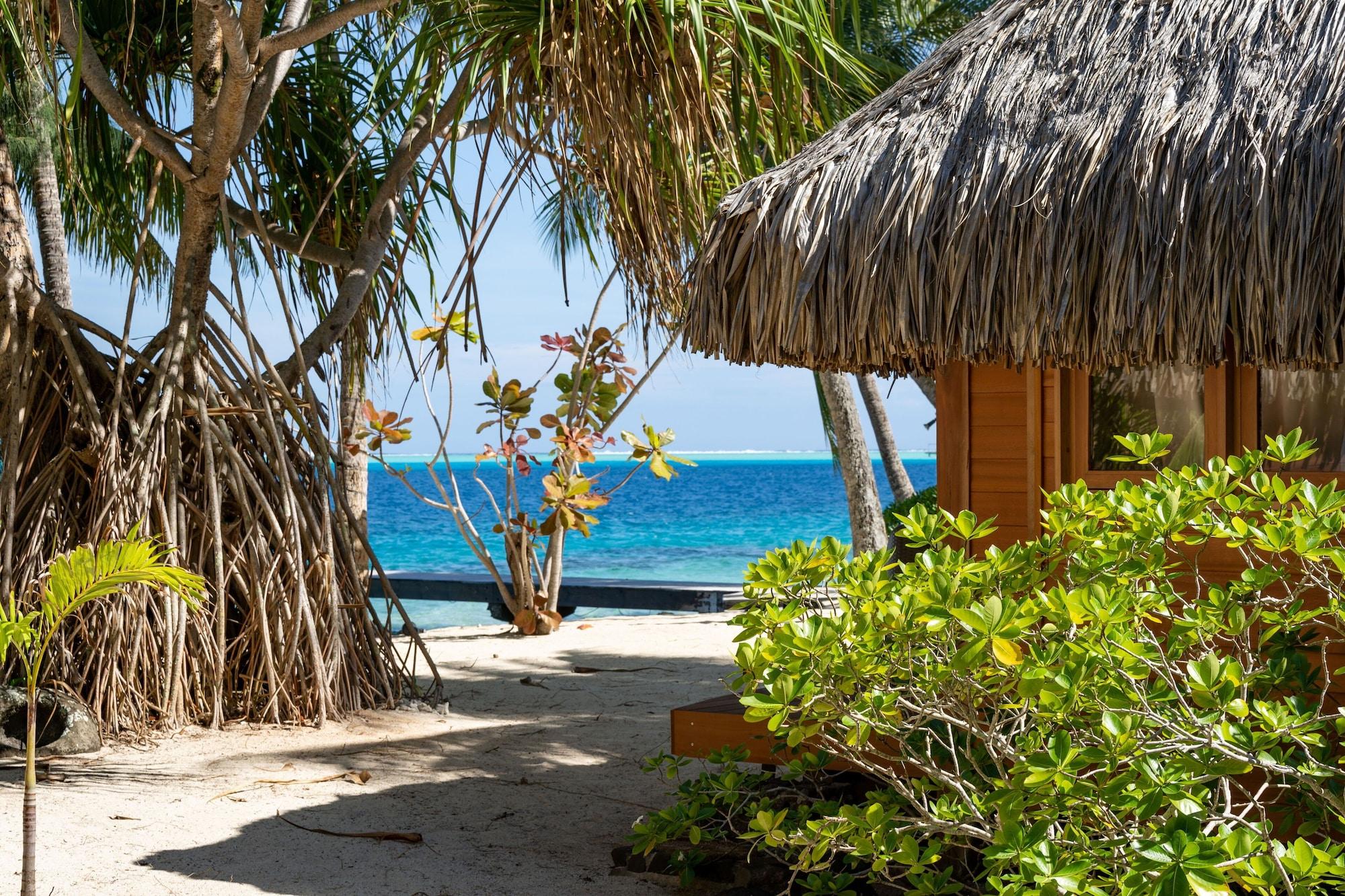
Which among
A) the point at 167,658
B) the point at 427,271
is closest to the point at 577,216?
the point at 427,271

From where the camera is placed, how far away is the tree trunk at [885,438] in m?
9.50

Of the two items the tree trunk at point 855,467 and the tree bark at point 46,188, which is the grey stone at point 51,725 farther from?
the tree trunk at point 855,467

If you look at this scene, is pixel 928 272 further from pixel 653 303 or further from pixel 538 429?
pixel 538 429

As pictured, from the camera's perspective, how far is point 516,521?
684cm

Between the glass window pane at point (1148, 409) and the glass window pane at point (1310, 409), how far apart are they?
0.15 metres

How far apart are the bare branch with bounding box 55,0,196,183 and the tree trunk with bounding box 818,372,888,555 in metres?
5.14

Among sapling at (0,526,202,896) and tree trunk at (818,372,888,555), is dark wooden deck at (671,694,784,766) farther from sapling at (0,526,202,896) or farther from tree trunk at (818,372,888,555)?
tree trunk at (818,372,888,555)


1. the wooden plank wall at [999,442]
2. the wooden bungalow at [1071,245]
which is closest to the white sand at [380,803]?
the wooden bungalow at [1071,245]

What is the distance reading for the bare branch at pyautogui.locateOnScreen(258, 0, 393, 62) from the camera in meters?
3.58

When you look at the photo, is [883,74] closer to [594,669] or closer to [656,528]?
[594,669]

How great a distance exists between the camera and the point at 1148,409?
319cm

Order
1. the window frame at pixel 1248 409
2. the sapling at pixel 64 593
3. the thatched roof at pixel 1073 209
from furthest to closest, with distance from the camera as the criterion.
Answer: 1. the window frame at pixel 1248 409
2. the thatched roof at pixel 1073 209
3. the sapling at pixel 64 593

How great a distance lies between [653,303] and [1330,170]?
210 centimetres

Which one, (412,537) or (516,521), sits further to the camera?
(412,537)
